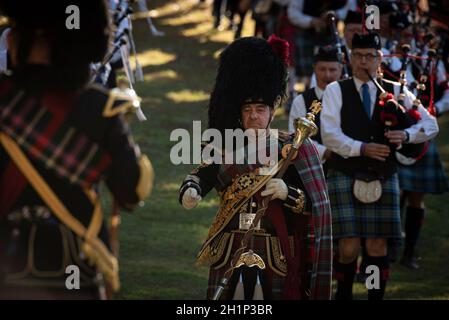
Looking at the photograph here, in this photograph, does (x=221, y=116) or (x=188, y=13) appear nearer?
(x=221, y=116)

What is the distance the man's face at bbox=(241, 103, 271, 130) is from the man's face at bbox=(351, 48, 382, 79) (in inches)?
68.4

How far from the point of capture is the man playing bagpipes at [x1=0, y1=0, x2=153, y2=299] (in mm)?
5125

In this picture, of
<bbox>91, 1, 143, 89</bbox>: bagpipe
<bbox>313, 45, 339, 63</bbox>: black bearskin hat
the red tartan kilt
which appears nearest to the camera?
the red tartan kilt

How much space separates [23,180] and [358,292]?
15.6 feet

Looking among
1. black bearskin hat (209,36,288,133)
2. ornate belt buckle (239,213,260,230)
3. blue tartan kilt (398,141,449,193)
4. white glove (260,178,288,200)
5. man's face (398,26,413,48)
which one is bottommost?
blue tartan kilt (398,141,449,193)

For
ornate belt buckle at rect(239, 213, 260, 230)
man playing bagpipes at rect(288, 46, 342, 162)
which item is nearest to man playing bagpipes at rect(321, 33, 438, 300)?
man playing bagpipes at rect(288, 46, 342, 162)

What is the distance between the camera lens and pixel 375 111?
27.8ft

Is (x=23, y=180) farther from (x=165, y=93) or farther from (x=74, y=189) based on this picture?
(x=165, y=93)

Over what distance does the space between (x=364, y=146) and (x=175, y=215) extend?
10.9ft

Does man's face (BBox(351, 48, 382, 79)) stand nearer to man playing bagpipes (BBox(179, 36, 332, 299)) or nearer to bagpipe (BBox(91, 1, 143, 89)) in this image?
man playing bagpipes (BBox(179, 36, 332, 299))

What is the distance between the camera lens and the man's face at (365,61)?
8500 mm

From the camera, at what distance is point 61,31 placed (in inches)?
203

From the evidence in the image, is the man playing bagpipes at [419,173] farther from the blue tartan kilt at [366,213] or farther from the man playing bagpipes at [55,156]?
the man playing bagpipes at [55,156]
